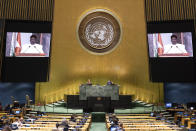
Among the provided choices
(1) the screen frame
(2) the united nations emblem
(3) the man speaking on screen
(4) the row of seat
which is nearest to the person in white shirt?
(1) the screen frame

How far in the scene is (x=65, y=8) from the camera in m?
14.4

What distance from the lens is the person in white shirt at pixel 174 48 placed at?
511 inches

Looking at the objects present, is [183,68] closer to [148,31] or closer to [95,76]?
[148,31]

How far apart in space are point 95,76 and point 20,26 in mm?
6123

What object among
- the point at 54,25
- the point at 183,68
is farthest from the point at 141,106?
the point at 54,25

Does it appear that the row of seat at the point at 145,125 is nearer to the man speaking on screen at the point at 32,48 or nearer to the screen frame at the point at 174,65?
the screen frame at the point at 174,65

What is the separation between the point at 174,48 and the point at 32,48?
9.39 metres

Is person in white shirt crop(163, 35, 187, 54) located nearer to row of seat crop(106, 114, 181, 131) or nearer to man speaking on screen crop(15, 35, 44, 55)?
row of seat crop(106, 114, 181, 131)

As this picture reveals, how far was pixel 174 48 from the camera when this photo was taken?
42.9 feet

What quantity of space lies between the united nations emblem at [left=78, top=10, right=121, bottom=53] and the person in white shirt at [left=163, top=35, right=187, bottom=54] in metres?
3.51

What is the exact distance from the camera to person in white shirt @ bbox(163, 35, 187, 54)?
12976mm

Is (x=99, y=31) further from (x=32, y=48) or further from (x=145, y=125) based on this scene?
(x=145, y=125)

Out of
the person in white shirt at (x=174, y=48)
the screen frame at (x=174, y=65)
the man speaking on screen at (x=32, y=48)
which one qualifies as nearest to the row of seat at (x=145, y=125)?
the screen frame at (x=174, y=65)

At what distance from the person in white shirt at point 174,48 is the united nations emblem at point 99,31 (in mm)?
3505
